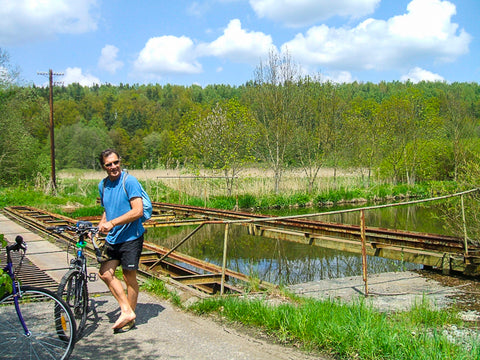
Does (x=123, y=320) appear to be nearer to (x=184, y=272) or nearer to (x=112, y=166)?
(x=112, y=166)

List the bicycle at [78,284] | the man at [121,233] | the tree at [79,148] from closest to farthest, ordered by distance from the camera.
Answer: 1. the bicycle at [78,284]
2. the man at [121,233]
3. the tree at [79,148]

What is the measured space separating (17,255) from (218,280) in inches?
181

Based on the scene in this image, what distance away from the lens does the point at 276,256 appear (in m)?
13.4

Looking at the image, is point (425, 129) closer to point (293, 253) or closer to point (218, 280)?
point (293, 253)

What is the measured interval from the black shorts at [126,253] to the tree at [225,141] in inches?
842

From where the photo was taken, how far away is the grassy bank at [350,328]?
3939mm

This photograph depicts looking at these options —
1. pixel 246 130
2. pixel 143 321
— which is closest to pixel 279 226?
pixel 143 321

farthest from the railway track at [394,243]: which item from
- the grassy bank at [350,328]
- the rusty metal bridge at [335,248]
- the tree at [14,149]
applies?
the tree at [14,149]

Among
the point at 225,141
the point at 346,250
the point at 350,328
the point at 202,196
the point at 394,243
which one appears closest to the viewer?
the point at 350,328

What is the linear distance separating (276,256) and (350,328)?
9.02 m

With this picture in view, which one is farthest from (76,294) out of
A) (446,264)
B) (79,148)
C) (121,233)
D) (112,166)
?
(79,148)

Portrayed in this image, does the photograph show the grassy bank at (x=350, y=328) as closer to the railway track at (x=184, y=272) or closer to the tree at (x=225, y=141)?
the railway track at (x=184, y=272)

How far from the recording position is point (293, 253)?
13.6m

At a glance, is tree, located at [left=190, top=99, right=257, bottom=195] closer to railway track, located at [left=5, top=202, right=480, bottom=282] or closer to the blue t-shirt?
railway track, located at [left=5, top=202, right=480, bottom=282]
